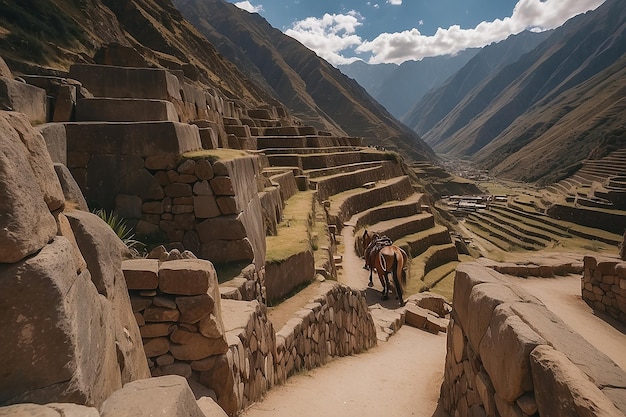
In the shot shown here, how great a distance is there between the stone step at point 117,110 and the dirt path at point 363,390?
4.87 meters

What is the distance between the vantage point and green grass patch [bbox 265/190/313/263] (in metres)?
7.88

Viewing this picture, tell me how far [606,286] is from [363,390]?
26.2 ft

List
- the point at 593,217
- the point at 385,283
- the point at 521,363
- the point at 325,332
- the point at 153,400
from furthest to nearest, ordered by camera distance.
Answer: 1. the point at 593,217
2. the point at 385,283
3. the point at 325,332
4. the point at 521,363
5. the point at 153,400

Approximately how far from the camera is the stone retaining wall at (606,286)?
29.8 feet

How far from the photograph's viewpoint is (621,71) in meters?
118

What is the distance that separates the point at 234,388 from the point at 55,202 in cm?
251

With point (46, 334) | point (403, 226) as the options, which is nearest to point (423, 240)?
point (403, 226)

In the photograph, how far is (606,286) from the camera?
380 inches

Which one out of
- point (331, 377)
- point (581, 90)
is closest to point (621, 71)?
point (581, 90)

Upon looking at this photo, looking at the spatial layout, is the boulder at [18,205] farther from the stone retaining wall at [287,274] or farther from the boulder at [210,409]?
the stone retaining wall at [287,274]

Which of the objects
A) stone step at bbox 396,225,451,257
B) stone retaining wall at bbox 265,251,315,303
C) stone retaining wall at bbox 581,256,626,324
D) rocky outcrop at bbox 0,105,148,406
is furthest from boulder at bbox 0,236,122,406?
stone step at bbox 396,225,451,257

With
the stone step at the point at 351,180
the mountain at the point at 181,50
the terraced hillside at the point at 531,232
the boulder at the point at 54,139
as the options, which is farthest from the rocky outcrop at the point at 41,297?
the terraced hillside at the point at 531,232

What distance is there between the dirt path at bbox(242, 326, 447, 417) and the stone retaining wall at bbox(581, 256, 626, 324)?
486 cm

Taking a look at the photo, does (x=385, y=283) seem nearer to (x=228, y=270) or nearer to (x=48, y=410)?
(x=228, y=270)
